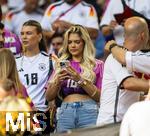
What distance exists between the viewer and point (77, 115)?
311 inches

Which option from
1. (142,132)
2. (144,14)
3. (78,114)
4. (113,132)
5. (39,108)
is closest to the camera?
(142,132)

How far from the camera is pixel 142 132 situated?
559 centimetres

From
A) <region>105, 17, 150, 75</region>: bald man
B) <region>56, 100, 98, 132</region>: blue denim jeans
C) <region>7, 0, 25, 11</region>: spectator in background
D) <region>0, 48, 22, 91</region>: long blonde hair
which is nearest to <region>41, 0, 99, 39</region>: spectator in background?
<region>7, 0, 25, 11</region>: spectator in background

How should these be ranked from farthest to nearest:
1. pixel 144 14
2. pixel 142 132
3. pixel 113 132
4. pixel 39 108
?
pixel 144 14
pixel 39 108
pixel 113 132
pixel 142 132

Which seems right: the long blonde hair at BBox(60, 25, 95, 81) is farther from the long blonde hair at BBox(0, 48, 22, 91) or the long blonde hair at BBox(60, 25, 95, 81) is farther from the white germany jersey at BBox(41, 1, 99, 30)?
the white germany jersey at BBox(41, 1, 99, 30)

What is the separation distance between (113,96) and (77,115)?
3.48 feet

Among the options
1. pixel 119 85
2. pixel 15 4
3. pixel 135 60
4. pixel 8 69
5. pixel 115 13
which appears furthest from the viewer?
pixel 15 4

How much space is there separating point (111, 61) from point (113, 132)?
32.0 inches

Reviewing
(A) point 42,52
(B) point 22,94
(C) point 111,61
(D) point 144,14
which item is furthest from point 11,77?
(D) point 144,14

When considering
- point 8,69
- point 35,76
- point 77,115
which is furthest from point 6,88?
point 35,76

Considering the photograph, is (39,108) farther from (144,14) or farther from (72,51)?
(144,14)

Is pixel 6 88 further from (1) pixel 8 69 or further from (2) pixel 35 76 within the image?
(2) pixel 35 76

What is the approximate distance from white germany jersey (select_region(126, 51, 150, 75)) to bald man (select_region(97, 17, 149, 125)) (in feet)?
0.29

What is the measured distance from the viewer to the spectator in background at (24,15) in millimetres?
11602
